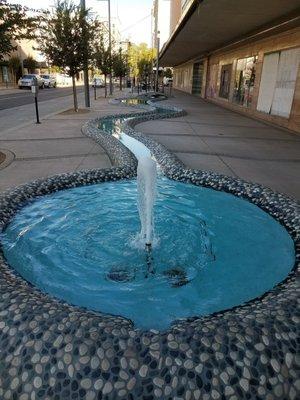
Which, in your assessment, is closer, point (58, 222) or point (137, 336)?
point (137, 336)

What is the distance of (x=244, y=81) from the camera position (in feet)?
65.1

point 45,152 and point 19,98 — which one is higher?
point 45,152

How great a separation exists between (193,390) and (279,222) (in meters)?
3.62

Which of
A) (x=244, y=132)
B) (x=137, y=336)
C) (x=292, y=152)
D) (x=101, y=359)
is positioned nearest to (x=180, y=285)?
(x=137, y=336)

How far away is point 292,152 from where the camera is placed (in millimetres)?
9953

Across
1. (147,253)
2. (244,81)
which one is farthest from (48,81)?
(147,253)

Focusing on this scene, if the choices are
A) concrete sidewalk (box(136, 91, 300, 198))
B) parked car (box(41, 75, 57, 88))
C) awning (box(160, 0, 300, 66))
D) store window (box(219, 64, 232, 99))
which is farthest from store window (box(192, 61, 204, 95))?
concrete sidewalk (box(136, 91, 300, 198))

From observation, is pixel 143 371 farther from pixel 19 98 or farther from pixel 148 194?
pixel 19 98

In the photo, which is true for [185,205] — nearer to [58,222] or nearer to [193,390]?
[58,222]

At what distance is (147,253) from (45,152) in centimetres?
573

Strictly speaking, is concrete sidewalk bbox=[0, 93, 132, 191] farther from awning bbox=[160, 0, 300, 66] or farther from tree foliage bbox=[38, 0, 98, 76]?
awning bbox=[160, 0, 300, 66]

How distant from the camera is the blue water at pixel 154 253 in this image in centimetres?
376

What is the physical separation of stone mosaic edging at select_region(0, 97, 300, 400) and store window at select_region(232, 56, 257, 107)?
17.5 metres

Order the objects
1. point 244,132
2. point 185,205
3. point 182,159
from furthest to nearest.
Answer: point 244,132, point 182,159, point 185,205
